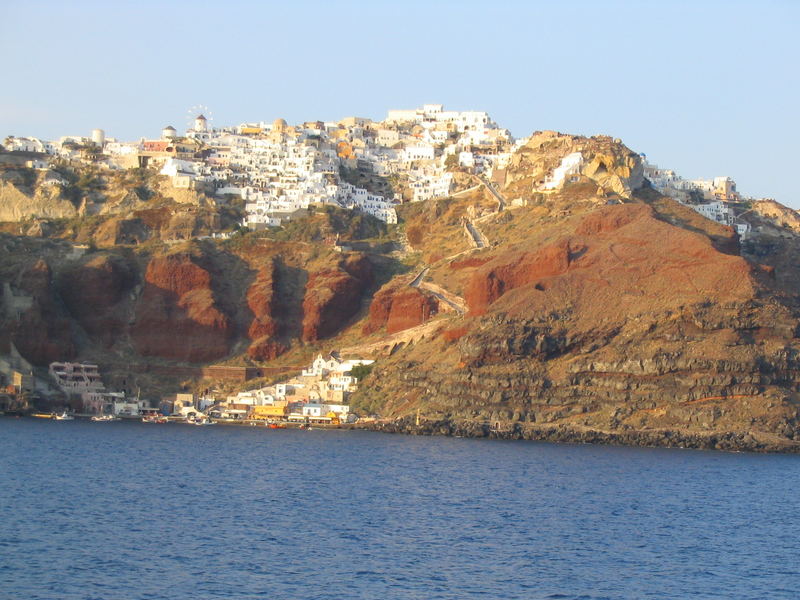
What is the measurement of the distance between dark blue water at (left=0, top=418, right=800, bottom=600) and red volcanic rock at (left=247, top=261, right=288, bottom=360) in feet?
78.8

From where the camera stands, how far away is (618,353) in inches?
3772

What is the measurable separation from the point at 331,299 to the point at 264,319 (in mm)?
6291

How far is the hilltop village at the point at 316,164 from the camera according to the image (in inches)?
5320

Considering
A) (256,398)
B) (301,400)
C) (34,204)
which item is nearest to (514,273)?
(301,400)

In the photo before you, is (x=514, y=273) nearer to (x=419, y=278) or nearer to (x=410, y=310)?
(x=410, y=310)

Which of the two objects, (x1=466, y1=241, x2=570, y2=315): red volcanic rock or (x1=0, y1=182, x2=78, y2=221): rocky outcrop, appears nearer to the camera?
(x1=466, y1=241, x2=570, y2=315): red volcanic rock

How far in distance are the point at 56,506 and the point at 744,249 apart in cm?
8923

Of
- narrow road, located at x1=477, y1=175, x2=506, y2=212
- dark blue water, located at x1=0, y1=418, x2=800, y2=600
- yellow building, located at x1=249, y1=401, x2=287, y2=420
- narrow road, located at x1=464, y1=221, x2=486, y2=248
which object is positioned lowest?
dark blue water, located at x1=0, y1=418, x2=800, y2=600

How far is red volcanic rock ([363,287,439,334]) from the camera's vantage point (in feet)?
367

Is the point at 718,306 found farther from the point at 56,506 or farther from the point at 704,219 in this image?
the point at 56,506

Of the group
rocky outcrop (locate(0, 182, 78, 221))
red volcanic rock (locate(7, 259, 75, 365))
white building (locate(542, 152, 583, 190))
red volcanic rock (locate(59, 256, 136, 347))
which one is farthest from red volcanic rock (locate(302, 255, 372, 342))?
rocky outcrop (locate(0, 182, 78, 221))

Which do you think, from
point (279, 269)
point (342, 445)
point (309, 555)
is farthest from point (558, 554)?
point (279, 269)

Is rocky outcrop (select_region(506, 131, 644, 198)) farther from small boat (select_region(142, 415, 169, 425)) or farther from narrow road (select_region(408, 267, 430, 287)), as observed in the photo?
small boat (select_region(142, 415, 169, 425))

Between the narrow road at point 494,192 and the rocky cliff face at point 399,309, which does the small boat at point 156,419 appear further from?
the narrow road at point 494,192
